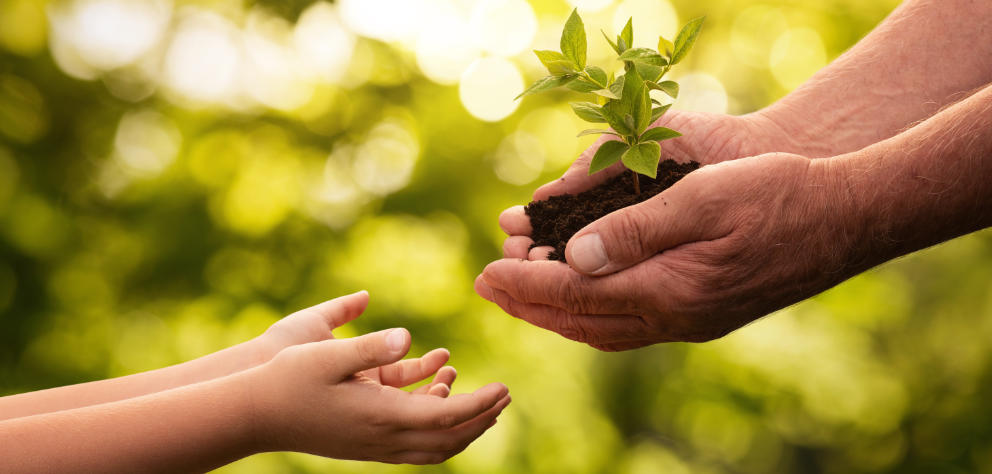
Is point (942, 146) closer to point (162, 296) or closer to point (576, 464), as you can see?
point (576, 464)

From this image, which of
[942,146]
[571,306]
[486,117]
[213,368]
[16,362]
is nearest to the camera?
[942,146]

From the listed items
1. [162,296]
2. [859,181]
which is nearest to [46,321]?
[162,296]

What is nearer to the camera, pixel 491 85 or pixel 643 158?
pixel 643 158

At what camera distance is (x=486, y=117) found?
2561 mm

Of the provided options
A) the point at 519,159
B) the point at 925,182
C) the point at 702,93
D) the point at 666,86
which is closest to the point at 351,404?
the point at 666,86

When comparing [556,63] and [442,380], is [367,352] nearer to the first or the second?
[442,380]

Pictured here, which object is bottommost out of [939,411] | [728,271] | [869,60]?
[939,411]

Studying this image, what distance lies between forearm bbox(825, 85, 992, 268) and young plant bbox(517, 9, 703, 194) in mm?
309

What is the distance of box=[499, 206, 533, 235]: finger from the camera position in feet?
4.59

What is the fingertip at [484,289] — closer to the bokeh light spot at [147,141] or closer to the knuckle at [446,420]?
the knuckle at [446,420]

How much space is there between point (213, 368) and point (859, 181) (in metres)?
1.26

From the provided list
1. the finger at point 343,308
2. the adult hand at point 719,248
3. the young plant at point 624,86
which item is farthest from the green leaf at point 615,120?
the finger at point 343,308

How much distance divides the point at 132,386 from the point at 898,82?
1732mm

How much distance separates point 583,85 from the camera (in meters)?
1.18
